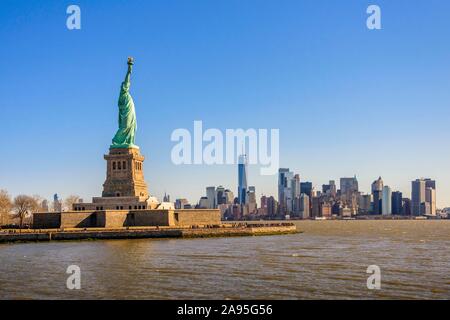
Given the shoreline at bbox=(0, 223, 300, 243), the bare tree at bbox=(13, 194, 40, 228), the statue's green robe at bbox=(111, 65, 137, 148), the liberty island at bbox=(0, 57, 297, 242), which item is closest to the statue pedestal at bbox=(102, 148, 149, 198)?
the liberty island at bbox=(0, 57, 297, 242)

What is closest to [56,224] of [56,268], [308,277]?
[56,268]

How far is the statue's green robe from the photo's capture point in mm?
102438

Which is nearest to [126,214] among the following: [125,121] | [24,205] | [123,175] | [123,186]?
[123,186]

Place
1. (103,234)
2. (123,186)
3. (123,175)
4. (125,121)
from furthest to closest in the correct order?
(125,121), (123,175), (123,186), (103,234)

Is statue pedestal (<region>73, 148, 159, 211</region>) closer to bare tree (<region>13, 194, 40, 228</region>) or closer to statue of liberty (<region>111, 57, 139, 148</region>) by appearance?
statue of liberty (<region>111, 57, 139, 148</region>)

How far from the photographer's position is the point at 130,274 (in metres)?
45.2

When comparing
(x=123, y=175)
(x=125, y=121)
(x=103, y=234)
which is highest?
(x=125, y=121)

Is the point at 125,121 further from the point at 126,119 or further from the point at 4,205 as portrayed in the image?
the point at 4,205

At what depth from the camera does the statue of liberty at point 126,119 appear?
336 ft

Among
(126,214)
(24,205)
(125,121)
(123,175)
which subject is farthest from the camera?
(24,205)

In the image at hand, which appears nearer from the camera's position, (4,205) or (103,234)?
(103,234)

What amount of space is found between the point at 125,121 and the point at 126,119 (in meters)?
0.41

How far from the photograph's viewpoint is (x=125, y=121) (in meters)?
103
